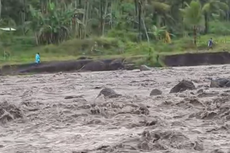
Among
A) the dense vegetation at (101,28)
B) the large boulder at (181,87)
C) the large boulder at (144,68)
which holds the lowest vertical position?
the large boulder at (144,68)

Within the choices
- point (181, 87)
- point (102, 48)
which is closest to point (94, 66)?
point (102, 48)

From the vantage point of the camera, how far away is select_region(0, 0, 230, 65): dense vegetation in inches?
1705

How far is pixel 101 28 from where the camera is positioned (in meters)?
49.7

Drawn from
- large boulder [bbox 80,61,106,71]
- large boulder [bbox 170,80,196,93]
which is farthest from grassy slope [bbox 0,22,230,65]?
large boulder [bbox 170,80,196,93]

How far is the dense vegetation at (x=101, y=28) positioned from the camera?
43.3 metres

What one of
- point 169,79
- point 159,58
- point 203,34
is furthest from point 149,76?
point 203,34

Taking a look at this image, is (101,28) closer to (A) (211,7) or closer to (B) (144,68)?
(A) (211,7)

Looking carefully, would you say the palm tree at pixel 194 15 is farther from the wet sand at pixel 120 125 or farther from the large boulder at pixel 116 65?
the wet sand at pixel 120 125

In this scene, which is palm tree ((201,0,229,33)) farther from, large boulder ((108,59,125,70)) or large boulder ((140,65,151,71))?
large boulder ((140,65,151,71))

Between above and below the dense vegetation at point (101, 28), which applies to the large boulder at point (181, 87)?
below

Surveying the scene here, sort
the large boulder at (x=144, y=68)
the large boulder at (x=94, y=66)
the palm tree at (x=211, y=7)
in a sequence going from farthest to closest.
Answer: the palm tree at (x=211, y=7), the large boulder at (x=94, y=66), the large boulder at (x=144, y=68)

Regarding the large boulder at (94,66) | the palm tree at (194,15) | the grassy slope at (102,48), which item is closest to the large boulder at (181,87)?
the large boulder at (94,66)

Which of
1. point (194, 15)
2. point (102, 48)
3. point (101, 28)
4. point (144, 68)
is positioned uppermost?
point (194, 15)

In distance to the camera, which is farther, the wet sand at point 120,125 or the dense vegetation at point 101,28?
the dense vegetation at point 101,28
